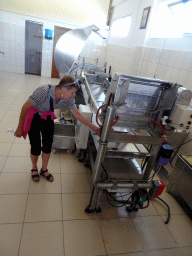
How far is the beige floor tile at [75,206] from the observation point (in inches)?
62.4

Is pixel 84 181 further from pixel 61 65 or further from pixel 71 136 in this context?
pixel 61 65

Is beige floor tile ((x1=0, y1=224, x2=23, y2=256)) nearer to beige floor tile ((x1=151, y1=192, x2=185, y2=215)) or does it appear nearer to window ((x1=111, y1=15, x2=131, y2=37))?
Answer: beige floor tile ((x1=151, y1=192, x2=185, y2=215))

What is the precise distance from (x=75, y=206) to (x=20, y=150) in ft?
3.77

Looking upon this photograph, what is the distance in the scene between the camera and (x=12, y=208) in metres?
1.54

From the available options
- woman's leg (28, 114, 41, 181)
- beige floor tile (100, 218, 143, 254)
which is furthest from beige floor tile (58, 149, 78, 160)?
beige floor tile (100, 218, 143, 254)

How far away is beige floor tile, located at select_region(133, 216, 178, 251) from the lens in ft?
4.89

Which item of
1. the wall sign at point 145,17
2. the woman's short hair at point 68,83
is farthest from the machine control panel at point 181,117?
the wall sign at point 145,17

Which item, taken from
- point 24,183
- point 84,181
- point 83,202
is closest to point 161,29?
point 84,181

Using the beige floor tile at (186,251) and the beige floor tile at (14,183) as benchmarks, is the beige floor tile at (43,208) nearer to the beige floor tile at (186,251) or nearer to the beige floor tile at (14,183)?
the beige floor tile at (14,183)

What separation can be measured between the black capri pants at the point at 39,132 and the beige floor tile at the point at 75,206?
55 centimetres

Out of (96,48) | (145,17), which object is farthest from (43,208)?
(96,48)

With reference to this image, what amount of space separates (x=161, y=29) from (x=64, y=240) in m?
3.19

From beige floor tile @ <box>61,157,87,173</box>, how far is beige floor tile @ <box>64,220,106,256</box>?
0.69m

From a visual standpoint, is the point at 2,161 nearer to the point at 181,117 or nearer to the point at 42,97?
the point at 42,97
